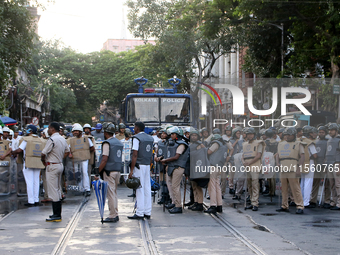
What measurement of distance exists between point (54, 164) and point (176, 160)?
2.48 meters

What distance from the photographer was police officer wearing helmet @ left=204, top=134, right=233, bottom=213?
9.95 metres

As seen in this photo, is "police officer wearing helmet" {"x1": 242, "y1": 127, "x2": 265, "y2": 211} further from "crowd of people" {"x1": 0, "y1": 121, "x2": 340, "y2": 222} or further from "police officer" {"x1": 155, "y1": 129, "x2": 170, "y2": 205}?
"police officer" {"x1": 155, "y1": 129, "x2": 170, "y2": 205}

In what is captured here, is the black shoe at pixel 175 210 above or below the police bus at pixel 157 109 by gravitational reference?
below

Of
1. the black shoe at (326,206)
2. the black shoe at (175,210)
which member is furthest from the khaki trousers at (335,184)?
the black shoe at (175,210)

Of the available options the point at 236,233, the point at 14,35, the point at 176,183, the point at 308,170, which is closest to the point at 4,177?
the point at 176,183

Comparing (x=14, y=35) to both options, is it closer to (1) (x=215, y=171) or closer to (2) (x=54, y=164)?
(2) (x=54, y=164)

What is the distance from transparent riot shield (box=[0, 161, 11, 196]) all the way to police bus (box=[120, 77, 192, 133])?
23.8 feet

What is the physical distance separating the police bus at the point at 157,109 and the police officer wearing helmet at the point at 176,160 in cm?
803

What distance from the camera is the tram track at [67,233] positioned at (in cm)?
637

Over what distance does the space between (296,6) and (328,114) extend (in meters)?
4.97

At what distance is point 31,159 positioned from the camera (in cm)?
1084

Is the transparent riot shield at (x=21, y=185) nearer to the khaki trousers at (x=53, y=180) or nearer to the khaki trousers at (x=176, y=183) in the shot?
the khaki trousers at (x=53, y=180)

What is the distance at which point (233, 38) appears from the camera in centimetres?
2988

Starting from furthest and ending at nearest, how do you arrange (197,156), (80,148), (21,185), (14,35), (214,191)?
(14,35) → (21,185) → (80,148) → (214,191) → (197,156)
